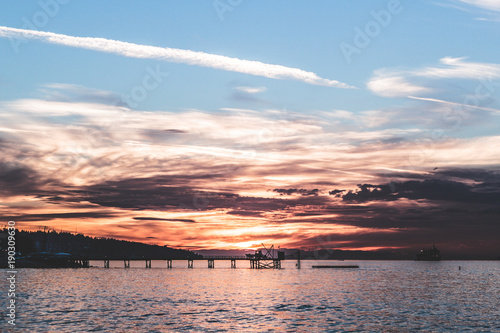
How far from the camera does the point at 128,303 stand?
82.9m

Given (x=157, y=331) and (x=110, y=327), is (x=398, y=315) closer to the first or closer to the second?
(x=157, y=331)

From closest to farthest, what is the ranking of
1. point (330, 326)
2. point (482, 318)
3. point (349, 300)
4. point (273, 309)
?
point (330, 326), point (482, 318), point (273, 309), point (349, 300)

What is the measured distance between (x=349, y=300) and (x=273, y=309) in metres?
21.9

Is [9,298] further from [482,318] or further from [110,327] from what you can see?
[482,318]

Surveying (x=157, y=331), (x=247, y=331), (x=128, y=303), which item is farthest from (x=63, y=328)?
(x=128, y=303)

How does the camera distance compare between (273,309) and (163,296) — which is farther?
(163,296)

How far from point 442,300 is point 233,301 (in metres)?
39.2

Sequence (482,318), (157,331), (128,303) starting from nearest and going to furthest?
(157,331) → (482,318) → (128,303)

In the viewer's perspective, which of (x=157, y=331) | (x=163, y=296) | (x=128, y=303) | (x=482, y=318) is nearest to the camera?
(x=157, y=331)

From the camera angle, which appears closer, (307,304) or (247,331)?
(247,331)

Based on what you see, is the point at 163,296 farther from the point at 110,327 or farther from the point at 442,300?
the point at 442,300

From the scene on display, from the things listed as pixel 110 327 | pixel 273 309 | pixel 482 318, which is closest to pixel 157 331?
pixel 110 327

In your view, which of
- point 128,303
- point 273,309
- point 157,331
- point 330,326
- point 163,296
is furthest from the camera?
point 163,296

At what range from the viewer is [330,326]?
5878 cm
